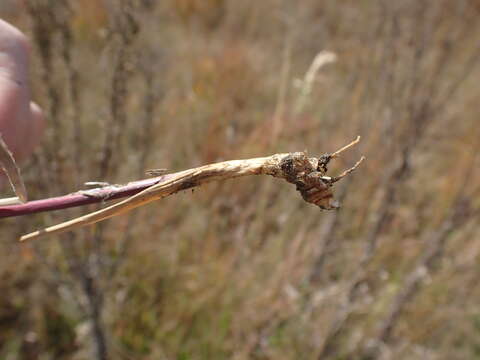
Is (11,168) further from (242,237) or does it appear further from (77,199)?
(242,237)

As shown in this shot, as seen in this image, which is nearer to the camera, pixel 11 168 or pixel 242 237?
pixel 11 168

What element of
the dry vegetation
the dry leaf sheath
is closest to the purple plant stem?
the dry leaf sheath

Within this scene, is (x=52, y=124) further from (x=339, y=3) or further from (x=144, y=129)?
(x=339, y=3)

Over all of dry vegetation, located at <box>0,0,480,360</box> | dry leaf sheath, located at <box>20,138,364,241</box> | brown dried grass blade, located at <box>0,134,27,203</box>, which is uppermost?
dry vegetation, located at <box>0,0,480,360</box>

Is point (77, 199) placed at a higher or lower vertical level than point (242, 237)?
lower

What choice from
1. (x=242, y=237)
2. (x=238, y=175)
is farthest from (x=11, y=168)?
(x=242, y=237)

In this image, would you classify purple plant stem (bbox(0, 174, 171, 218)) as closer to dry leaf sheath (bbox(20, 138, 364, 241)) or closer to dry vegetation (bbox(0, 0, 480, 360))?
dry leaf sheath (bbox(20, 138, 364, 241))

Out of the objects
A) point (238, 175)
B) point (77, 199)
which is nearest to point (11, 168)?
point (77, 199)
